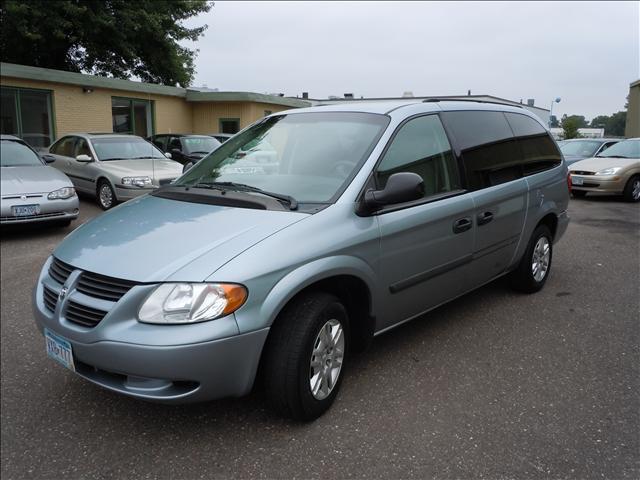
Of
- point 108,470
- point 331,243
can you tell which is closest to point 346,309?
point 331,243

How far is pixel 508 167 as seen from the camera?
4410 millimetres

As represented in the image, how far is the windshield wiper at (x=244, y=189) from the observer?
3.04 meters

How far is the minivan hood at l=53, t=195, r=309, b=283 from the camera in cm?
247

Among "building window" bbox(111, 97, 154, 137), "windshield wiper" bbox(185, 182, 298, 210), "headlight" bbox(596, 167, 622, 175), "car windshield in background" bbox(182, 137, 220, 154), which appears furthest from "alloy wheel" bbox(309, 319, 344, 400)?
"building window" bbox(111, 97, 154, 137)

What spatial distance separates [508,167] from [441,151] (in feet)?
3.14

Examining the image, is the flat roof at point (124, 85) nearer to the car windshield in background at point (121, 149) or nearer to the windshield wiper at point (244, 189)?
the car windshield in background at point (121, 149)

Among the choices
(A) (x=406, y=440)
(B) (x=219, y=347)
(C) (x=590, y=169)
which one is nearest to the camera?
(B) (x=219, y=347)

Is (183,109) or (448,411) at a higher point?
(183,109)

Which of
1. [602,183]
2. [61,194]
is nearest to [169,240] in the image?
[61,194]

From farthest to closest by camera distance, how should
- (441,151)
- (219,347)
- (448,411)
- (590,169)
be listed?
(590,169), (441,151), (448,411), (219,347)

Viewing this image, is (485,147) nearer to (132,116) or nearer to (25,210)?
(25,210)

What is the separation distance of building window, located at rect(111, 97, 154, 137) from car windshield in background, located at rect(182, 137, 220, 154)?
9.87 ft

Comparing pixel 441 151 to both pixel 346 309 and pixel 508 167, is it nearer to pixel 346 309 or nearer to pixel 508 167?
pixel 508 167

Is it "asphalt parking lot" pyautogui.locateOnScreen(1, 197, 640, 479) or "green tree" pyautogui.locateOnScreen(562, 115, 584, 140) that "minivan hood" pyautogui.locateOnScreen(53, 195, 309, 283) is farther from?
"green tree" pyautogui.locateOnScreen(562, 115, 584, 140)
